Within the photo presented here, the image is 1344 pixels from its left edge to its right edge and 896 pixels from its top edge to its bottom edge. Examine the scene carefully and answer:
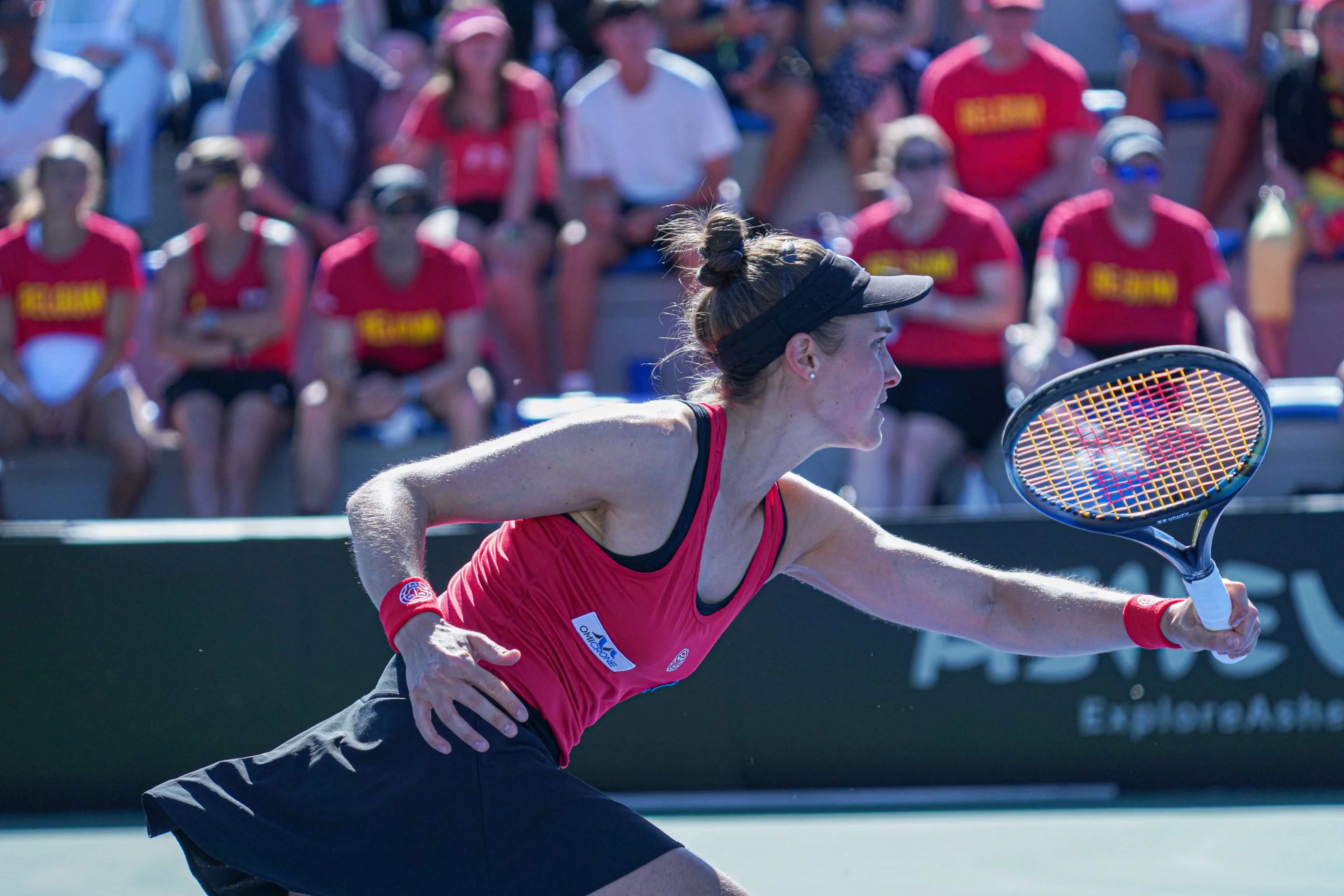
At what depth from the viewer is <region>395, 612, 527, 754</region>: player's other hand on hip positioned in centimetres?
204

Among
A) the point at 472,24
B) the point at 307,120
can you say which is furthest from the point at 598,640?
the point at 307,120

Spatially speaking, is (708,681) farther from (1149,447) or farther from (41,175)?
(41,175)

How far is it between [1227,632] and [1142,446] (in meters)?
0.42

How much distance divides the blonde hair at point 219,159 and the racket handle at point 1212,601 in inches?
189

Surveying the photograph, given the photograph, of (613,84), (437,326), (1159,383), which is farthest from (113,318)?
(1159,383)

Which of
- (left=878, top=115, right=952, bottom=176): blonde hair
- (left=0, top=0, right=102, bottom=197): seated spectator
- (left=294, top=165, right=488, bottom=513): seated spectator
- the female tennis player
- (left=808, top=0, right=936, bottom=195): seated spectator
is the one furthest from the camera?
(left=0, top=0, right=102, bottom=197): seated spectator

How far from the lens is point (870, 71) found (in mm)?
6887

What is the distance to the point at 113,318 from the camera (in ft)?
20.2

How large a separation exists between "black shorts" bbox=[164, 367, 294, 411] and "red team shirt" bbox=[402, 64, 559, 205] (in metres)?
1.37

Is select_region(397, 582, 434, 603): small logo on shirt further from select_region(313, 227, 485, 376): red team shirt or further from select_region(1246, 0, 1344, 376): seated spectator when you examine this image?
select_region(1246, 0, 1344, 376): seated spectator

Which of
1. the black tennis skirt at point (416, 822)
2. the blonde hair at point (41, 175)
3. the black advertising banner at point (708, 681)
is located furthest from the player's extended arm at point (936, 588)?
the blonde hair at point (41, 175)

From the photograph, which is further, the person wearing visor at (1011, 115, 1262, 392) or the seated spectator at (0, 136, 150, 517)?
the seated spectator at (0, 136, 150, 517)

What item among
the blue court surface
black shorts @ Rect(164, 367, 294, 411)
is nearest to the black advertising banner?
the blue court surface

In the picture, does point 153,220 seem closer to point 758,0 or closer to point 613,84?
point 613,84
